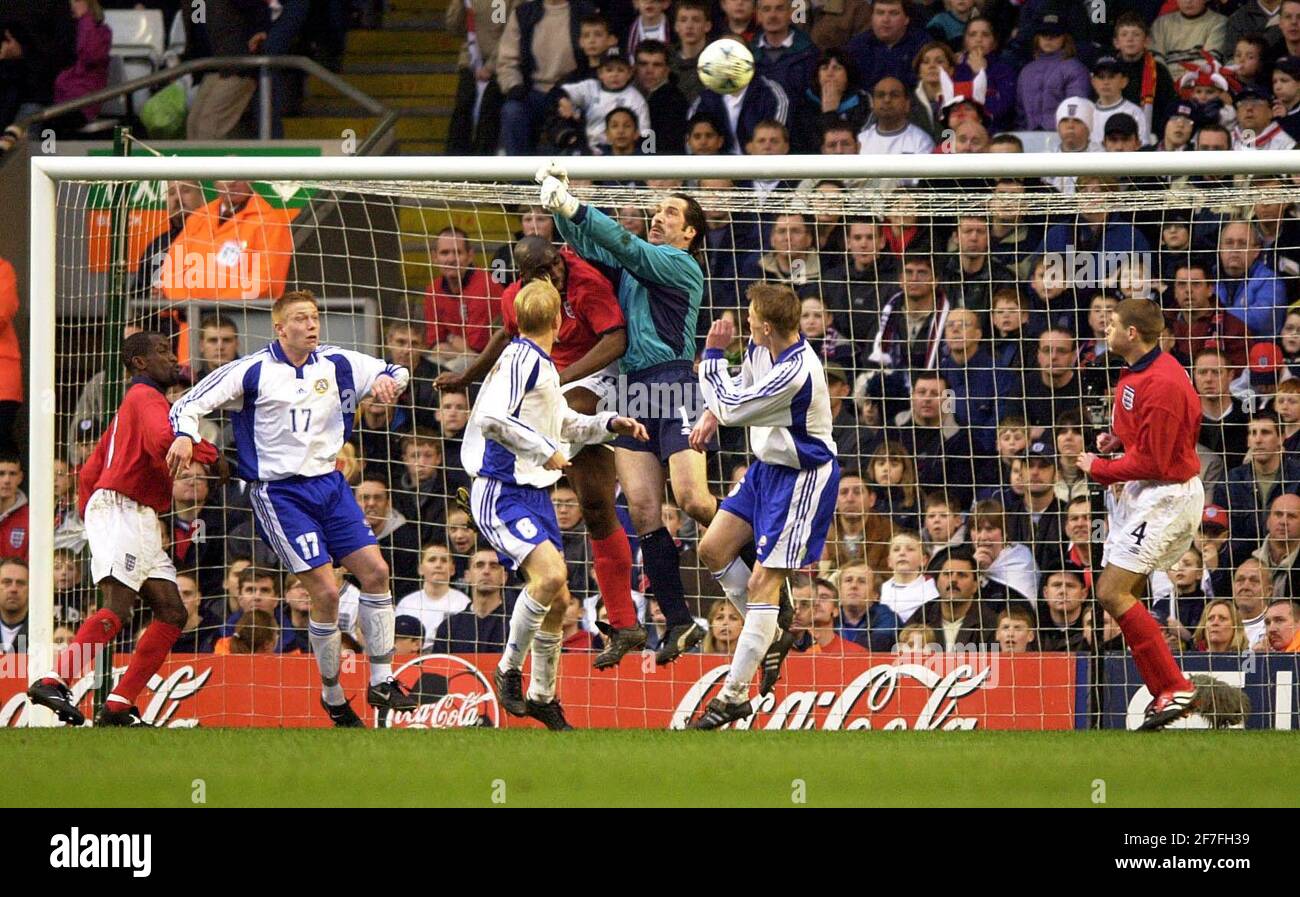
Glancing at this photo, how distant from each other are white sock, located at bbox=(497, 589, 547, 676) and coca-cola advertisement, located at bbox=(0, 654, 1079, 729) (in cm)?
178

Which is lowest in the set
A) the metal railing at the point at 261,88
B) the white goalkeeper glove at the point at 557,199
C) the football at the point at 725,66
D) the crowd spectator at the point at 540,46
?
the white goalkeeper glove at the point at 557,199

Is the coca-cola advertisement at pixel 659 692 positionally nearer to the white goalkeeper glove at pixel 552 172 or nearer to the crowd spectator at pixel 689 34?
the white goalkeeper glove at pixel 552 172

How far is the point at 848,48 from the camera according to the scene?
13.2 metres

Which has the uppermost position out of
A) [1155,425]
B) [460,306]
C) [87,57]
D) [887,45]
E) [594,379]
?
[87,57]

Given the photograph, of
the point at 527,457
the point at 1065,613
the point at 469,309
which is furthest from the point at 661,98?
the point at 527,457

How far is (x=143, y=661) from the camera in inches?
351

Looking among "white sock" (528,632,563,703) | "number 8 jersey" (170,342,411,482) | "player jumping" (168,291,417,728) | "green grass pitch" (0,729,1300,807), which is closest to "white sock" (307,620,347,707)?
"player jumping" (168,291,417,728)

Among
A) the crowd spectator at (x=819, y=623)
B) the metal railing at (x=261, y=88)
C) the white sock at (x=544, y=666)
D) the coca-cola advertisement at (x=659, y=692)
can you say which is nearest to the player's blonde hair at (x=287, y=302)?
the white sock at (x=544, y=666)

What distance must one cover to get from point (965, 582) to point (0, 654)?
544 centimetres

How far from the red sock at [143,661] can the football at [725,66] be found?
12.0ft

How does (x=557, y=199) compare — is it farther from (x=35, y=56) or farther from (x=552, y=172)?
(x=35, y=56)

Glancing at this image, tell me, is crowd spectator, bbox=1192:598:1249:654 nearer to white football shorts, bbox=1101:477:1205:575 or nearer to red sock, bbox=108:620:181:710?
white football shorts, bbox=1101:477:1205:575

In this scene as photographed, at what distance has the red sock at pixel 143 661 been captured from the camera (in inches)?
351

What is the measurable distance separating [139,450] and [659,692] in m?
3.09
